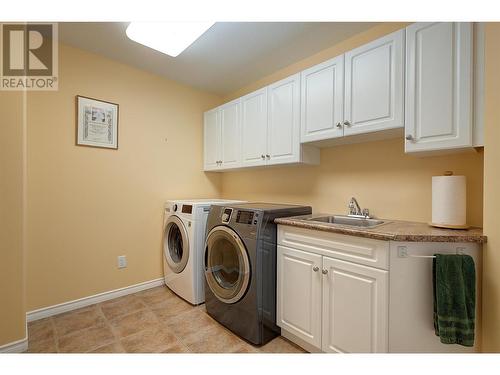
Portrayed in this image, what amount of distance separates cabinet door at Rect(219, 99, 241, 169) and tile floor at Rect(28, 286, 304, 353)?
5.06ft

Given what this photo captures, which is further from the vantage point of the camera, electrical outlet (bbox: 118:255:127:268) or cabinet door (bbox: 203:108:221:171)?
cabinet door (bbox: 203:108:221:171)

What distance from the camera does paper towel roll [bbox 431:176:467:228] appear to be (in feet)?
4.19

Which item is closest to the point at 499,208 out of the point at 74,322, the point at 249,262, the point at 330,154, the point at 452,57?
the point at 452,57

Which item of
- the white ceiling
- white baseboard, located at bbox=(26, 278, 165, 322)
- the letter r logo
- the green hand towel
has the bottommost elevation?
white baseboard, located at bbox=(26, 278, 165, 322)

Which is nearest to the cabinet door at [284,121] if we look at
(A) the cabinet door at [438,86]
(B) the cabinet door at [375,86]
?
(B) the cabinet door at [375,86]

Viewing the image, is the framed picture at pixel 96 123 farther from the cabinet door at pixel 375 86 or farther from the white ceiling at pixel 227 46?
the cabinet door at pixel 375 86

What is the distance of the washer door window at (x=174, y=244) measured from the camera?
2.31 meters

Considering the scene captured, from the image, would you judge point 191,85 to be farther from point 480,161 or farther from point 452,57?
point 480,161

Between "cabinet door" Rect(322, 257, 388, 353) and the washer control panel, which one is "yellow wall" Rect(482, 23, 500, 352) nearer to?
"cabinet door" Rect(322, 257, 388, 353)

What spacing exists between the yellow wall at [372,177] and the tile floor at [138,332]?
1.24 meters

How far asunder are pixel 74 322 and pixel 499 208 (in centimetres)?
294

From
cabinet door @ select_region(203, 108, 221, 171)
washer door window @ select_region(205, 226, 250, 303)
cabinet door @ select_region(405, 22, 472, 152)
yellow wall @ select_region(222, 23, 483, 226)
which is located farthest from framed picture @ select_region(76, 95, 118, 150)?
cabinet door @ select_region(405, 22, 472, 152)

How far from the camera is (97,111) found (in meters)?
2.16

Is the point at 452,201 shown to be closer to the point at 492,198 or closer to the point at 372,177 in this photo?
the point at 492,198
